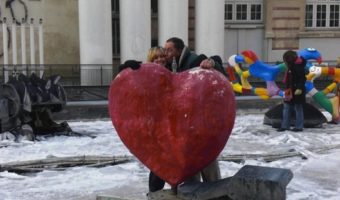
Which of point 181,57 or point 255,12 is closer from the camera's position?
point 181,57

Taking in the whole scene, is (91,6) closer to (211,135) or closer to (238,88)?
(238,88)

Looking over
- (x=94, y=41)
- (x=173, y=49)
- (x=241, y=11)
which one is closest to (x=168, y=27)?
(x=94, y=41)

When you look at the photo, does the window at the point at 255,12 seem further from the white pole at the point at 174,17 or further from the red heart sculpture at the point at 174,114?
the red heart sculpture at the point at 174,114

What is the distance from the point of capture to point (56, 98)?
10367 mm

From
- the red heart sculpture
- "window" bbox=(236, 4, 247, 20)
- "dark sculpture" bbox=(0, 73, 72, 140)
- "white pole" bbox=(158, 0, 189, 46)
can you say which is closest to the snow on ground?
"dark sculpture" bbox=(0, 73, 72, 140)

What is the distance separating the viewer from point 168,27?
21.1 meters

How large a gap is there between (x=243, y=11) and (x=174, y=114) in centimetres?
2188

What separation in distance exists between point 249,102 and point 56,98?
6881 millimetres

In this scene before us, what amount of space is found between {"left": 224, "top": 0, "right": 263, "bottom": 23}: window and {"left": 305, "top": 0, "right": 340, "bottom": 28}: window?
2471 millimetres

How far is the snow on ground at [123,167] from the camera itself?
6.82 metres

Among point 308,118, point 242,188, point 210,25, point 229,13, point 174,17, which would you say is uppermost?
point 229,13

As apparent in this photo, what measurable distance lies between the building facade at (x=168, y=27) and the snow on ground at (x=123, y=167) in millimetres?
9214

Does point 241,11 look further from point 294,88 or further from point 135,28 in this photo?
point 294,88

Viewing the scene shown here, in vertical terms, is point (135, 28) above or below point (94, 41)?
above
